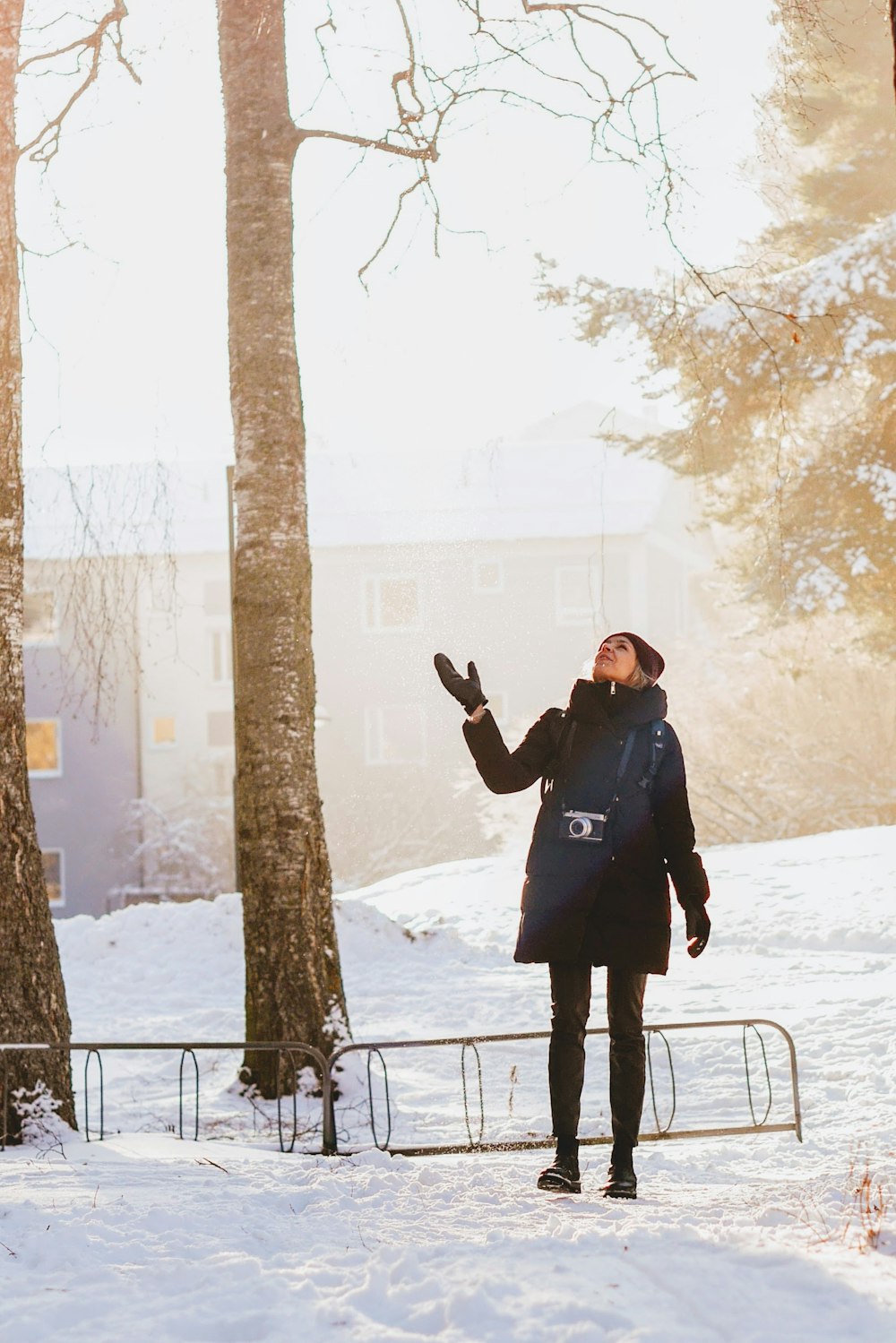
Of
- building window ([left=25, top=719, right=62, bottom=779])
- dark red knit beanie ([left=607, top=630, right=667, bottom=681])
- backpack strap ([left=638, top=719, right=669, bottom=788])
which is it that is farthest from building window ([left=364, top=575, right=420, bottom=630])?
backpack strap ([left=638, top=719, right=669, bottom=788])

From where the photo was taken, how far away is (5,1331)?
3469 millimetres

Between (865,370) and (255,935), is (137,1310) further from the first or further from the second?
(865,370)

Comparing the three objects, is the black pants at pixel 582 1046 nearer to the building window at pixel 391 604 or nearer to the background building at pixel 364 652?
the background building at pixel 364 652

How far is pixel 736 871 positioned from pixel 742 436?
5.27 meters

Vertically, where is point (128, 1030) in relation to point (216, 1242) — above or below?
below

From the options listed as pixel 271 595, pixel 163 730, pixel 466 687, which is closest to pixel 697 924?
pixel 466 687

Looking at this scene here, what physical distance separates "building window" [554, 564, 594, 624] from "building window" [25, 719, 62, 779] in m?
12.8

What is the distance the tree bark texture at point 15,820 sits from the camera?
22.5 feet

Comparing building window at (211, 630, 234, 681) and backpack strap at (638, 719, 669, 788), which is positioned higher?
building window at (211, 630, 234, 681)

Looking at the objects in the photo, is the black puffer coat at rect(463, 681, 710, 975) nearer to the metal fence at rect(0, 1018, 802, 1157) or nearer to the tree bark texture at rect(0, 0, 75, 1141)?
the metal fence at rect(0, 1018, 802, 1157)

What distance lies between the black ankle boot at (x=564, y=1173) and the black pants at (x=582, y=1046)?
5 centimetres

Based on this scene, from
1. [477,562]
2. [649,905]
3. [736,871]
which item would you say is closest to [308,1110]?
[649,905]

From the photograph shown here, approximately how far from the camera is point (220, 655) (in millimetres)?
36250

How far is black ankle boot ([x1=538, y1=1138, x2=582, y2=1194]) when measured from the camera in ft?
16.4
